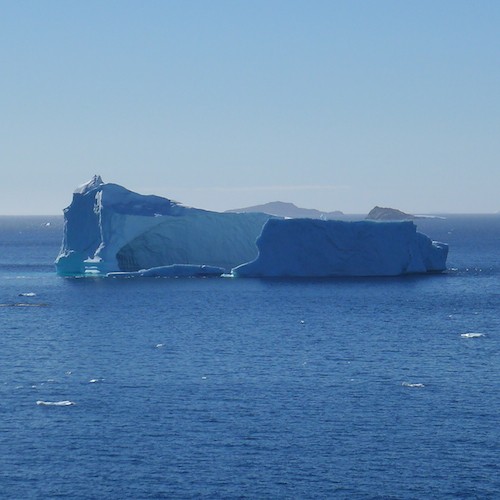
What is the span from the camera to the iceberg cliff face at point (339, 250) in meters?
71.2

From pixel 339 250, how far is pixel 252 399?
39258 mm

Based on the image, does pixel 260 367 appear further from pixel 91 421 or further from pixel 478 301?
pixel 478 301

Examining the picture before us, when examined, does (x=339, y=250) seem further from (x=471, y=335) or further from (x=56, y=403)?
(x=56, y=403)

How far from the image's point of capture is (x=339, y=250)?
2891 inches

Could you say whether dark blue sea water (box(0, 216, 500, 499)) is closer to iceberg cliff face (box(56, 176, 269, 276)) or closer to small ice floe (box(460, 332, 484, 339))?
small ice floe (box(460, 332, 484, 339))

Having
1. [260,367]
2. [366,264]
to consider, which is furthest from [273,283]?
[260,367]

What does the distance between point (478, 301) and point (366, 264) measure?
39.1 ft

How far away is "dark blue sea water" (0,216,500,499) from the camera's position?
26.7 m

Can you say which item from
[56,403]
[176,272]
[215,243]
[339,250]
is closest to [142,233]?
[176,272]

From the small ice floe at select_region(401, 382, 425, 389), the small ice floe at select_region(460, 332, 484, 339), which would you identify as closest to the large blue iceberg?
the small ice floe at select_region(460, 332, 484, 339)

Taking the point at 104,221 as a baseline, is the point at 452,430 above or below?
below

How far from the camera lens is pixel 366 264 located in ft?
248

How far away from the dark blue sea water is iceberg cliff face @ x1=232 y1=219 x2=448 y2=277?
775 centimetres

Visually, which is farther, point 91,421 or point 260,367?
point 260,367
